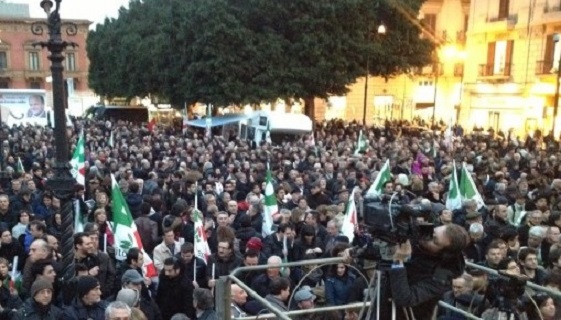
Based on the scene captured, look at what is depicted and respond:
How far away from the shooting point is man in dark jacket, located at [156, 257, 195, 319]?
6.94 meters

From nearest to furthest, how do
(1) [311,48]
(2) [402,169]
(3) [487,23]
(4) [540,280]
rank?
1. (4) [540,280]
2. (2) [402,169]
3. (1) [311,48]
4. (3) [487,23]

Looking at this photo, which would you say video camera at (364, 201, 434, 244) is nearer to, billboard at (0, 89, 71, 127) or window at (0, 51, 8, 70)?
→ billboard at (0, 89, 71, 127)

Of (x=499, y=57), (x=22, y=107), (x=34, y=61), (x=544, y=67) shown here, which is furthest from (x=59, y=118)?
(x=34, y=61)

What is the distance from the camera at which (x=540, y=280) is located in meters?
6.94

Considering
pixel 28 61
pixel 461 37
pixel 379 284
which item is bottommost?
pixel 379 284

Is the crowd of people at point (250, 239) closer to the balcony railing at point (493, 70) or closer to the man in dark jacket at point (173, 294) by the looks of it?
the man in dark jacket at point (173, 294)

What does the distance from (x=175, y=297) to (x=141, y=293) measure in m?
0.46

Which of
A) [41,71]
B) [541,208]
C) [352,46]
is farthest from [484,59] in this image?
[41,71]

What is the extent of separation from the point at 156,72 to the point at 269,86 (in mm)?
9768

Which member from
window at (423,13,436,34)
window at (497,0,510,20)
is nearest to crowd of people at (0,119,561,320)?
window at (497,0,510,20)

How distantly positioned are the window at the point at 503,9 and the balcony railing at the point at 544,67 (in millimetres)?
4189

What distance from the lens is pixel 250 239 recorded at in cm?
825

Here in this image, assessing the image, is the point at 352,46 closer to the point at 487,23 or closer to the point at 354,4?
the point at 354,4

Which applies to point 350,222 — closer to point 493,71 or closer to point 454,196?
→ point 454,196
